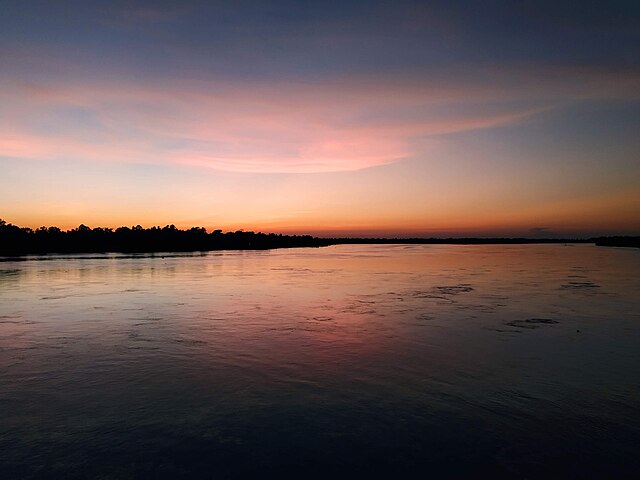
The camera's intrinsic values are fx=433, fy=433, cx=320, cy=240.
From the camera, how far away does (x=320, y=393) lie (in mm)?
10094

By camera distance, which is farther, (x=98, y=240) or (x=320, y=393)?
(x=98, y=240)

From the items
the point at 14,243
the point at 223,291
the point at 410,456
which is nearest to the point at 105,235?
the point at 14,243

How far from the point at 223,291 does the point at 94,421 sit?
69.7 ft

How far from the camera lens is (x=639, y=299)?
82.3ft

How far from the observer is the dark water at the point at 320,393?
23.4 feet

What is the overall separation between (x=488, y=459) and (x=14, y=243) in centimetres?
13650

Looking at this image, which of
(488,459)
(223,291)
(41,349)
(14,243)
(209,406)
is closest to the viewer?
(488,459)

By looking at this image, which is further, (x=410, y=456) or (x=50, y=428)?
(x=50, y=428)

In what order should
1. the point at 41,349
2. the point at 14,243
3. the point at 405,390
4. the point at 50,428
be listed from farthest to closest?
the point at 14,243, the point at 41,349, the point at 405,390, the point at 50,428

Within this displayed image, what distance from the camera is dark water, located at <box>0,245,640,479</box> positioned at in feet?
23.4

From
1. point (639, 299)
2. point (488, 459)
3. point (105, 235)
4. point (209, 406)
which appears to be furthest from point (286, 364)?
→ point (105, 235)

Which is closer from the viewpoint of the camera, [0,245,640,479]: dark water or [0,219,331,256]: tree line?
[0,245,640,479]: dark water

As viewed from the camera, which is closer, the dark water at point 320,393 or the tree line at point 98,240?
the dark water at point 320,393

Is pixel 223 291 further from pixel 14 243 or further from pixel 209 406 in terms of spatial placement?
pixel 14 243
